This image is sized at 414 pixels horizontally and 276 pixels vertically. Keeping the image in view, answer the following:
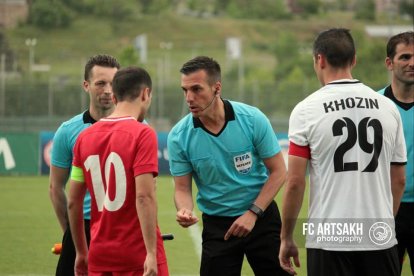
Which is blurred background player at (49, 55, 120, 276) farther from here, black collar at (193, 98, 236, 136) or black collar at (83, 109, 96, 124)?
black collar at (193, 98, 236, 136)

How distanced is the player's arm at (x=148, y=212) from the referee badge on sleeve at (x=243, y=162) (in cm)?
117

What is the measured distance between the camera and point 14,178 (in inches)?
954

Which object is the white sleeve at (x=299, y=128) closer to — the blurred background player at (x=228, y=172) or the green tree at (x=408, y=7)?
A: the blurred background player at (x=228, y=172)

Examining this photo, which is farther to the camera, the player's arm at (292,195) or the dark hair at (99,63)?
the dark hair at (99,63)

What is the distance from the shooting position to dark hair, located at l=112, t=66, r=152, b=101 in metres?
6.04

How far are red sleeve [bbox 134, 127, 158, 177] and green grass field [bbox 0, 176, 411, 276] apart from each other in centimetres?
531

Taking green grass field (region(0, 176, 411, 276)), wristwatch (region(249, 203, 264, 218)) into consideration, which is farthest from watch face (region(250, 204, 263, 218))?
green grass field (region(0, 176, 411, 276))

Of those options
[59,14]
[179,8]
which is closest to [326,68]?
[59,14]

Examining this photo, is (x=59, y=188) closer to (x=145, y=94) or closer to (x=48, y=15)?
(x=145, y=94)

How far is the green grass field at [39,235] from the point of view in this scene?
11.6 m

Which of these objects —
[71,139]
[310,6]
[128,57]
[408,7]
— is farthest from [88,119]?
[310,6]

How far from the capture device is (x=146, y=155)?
19.2 feet

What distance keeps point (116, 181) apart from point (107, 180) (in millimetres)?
64

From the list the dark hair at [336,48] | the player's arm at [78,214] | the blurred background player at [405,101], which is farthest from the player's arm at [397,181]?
the player's arm at [78,214]
